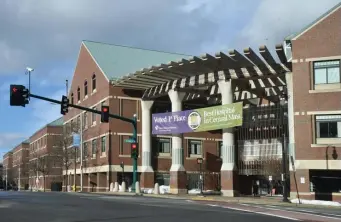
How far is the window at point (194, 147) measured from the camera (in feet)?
200

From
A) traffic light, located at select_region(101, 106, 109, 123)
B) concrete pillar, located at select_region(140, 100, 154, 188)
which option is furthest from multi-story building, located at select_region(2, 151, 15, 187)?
traffic light, located at select_region(101, 106, 109, 123)

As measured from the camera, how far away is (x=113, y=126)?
57.2 meters

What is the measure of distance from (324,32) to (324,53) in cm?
173

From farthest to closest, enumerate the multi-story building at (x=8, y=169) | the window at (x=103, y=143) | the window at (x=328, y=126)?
the multi-story building at (x=8, y=169)
the window at (x=103, y=143)
the window at (x=328, y=126)

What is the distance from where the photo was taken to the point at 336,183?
1542 inches

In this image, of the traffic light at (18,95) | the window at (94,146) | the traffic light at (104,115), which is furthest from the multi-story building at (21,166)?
the traffic light at (18,95)

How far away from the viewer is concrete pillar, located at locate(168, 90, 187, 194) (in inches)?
1875

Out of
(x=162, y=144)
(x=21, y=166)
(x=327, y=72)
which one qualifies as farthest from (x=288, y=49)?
(x=21, y=166)

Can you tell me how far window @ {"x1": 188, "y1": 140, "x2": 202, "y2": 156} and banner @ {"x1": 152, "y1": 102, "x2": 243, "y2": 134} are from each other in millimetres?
12623

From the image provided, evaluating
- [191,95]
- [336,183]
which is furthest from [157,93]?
[336,183]

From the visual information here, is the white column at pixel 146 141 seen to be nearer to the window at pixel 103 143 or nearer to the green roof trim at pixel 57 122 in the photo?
the window at pixel 103 143

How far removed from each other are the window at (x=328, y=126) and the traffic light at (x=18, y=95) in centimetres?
2217

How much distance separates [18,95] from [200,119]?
64.3 ft

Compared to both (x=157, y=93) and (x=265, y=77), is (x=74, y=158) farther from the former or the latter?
(x=265, y=77)
